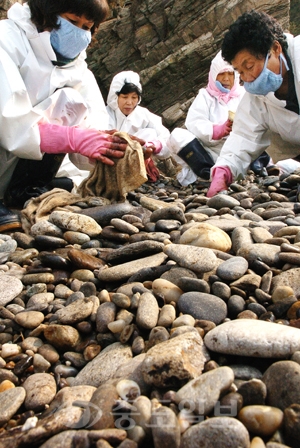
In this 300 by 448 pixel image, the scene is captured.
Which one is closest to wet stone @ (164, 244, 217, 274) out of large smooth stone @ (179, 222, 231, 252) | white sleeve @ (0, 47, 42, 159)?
large smooth stone @ (179, 222, 231, 252)

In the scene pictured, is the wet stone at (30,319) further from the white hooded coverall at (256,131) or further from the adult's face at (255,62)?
the adult's face at (255,62)

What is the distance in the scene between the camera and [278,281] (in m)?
1.47

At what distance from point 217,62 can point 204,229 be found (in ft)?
14.3

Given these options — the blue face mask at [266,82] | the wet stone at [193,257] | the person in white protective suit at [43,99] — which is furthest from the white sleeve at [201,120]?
the wet stone at [193,257]

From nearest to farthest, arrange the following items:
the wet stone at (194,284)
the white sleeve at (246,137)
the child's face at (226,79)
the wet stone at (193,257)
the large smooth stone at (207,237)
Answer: the wet stone at (194,284) < the wet stone at (193,257) < the large smooth stone at (207,237) < the white sleeve at (246,137) < the child's face at (226,79)

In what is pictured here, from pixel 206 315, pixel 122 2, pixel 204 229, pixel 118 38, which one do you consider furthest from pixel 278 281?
pixel 122 2

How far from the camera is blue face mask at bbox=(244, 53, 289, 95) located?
3.24 meters

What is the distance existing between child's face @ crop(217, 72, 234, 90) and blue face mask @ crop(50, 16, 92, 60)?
305cm

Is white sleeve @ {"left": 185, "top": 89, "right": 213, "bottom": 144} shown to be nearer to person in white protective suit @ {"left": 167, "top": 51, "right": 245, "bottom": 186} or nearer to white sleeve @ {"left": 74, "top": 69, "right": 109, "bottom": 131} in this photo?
person in white protective suit @ {"left": 167, "top": 51, "right": 245, "bottom": 186}

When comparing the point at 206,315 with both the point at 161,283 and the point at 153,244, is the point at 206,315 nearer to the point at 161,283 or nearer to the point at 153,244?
the point at 161,283

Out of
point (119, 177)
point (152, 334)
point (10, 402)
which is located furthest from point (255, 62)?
point (10, 402)

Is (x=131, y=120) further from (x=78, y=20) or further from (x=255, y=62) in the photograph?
(x=78, y=20)

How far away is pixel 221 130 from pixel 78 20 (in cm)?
252

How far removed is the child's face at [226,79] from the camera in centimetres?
564
